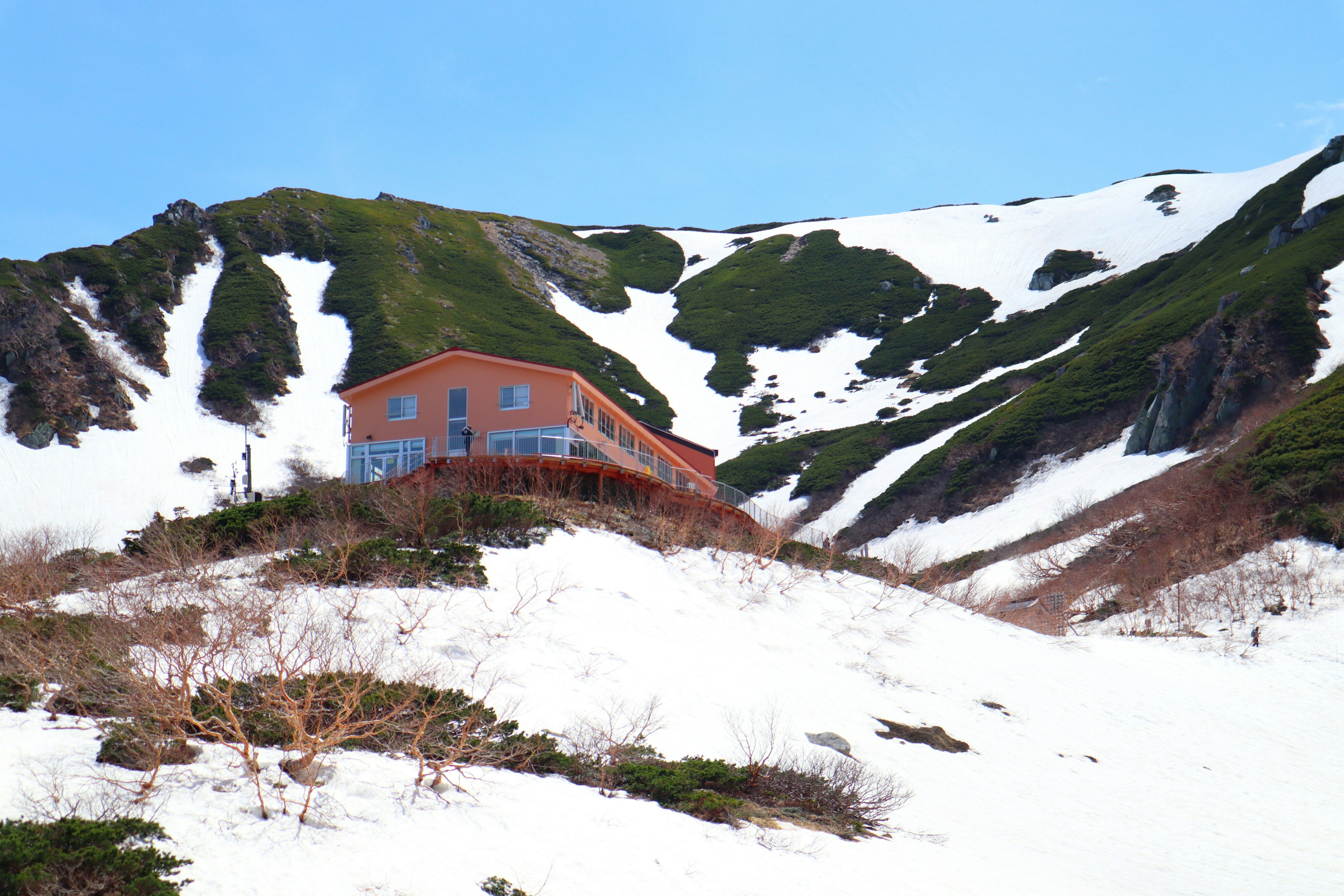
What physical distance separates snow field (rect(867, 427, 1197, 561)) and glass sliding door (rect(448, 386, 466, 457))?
2476 centimetres

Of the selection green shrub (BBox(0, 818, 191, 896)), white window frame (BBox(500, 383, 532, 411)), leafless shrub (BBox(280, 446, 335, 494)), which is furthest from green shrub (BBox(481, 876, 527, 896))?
leafless shrub (BBox(280, 446, 335, 494))

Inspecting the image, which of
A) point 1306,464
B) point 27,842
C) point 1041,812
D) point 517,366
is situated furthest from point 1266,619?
point 27,842

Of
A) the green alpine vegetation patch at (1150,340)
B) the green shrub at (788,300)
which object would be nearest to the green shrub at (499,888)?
the green alpine vegetation patch at (1150,340)

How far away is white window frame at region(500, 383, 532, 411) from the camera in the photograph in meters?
34.3

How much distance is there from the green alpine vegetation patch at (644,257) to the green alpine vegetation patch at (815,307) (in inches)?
170

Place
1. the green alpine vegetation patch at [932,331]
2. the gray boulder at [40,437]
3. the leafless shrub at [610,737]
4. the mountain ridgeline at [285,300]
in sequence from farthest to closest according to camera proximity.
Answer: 1. the green alpine vegetation patch at [932,331]
2. the mountain ridgeline at [285,300]
3. the gray boulder at [40,437]
4. the leafless shrub at [610,737]

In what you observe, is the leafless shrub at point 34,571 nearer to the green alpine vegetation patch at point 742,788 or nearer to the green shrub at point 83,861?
the green shrub at point 83,861

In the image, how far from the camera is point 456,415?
3534 cm

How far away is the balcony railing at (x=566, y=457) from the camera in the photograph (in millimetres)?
30719

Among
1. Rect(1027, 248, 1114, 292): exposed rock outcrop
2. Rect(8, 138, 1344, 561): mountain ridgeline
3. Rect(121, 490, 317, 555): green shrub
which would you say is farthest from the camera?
Rect(1027, 248, 1114, 292): exposed rock outcrop

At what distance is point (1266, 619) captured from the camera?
3044 cm

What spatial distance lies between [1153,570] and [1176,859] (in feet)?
83.2

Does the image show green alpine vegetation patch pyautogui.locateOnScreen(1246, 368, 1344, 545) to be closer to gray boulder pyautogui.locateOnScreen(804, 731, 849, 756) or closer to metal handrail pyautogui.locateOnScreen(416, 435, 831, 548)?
metal handrail pyautogui.locateOnScreen(416, 435, 831, 548)

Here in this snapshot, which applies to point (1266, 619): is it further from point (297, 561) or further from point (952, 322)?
point (952, 322)
